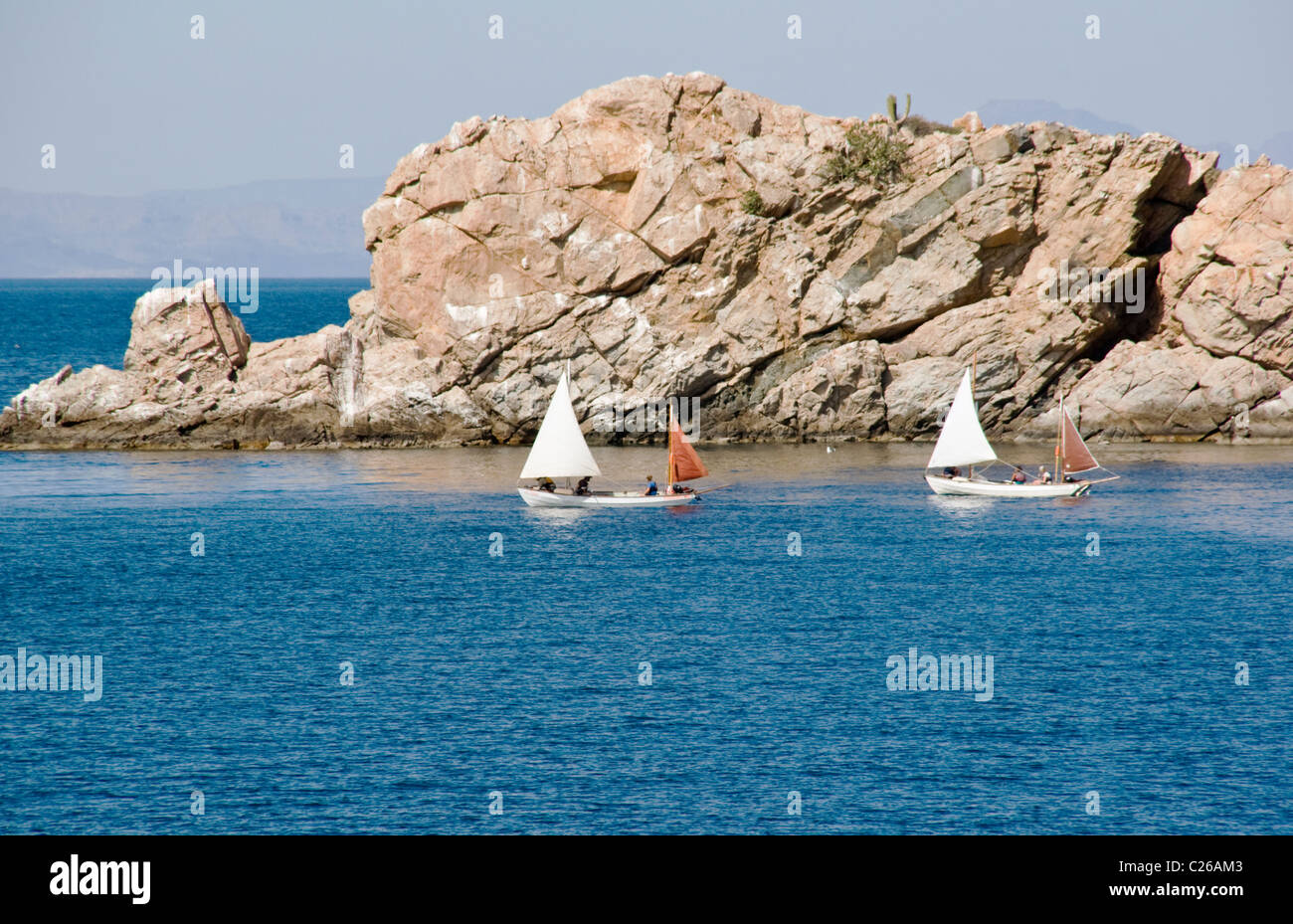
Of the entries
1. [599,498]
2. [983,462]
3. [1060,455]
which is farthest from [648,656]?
[1060,455]

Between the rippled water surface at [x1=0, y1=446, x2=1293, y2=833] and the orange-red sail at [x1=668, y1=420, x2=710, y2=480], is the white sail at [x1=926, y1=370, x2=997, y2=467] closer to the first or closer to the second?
the rippled water surface at [x1=0, y1=446, x2=1293, y2=833]

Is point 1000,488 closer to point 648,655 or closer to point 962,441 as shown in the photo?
point 962,441

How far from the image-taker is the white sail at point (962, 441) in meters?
85.8

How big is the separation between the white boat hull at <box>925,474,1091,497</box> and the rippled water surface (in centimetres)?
116

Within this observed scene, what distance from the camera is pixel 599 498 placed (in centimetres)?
8256

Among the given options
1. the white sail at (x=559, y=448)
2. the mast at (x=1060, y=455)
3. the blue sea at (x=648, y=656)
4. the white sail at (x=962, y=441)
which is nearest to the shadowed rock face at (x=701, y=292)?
the white sail at (x=962, y=441)

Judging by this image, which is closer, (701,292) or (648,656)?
(648,656)

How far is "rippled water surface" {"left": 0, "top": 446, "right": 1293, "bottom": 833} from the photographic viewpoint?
1420 inches

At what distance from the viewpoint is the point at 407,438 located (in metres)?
106

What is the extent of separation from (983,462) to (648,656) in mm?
41532

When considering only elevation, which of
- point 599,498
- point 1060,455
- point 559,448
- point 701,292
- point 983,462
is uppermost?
point 701,292

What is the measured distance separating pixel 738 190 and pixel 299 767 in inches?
2955

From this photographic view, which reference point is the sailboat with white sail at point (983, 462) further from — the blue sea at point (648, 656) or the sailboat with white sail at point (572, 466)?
the sailboat with white sail at point (572, 466)
